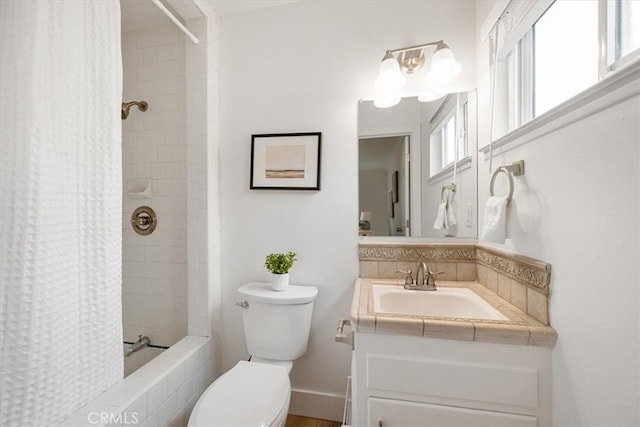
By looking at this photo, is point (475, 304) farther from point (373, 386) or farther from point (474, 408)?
point (373, 386)

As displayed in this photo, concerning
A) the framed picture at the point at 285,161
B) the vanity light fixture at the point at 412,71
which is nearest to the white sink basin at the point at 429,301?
the framed picture at the point at 285,161

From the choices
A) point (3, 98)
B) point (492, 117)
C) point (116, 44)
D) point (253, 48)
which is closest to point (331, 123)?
point (253, 48)

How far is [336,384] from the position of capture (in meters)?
1.60

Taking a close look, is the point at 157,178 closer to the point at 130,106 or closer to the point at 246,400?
the point at 130,106

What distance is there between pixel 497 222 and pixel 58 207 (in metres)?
1.54

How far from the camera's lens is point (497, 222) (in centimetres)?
106

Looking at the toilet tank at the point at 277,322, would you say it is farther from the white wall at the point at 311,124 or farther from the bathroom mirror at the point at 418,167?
the bathroom mirror at the point at 418,167

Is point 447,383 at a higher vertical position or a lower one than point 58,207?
lower

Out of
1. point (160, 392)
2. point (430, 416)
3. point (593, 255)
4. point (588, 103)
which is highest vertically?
point (588, 103)

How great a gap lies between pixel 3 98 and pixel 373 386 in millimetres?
1471

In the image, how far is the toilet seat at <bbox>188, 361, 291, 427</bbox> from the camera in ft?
3.33

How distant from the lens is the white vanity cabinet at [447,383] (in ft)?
2.90

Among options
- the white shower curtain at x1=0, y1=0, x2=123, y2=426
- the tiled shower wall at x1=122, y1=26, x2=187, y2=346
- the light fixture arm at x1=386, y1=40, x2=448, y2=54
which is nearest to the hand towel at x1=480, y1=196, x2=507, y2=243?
the light fixture arm at x1=386, y1=40, x2=448, y2=54

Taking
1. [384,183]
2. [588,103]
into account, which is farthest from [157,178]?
[588,103]
